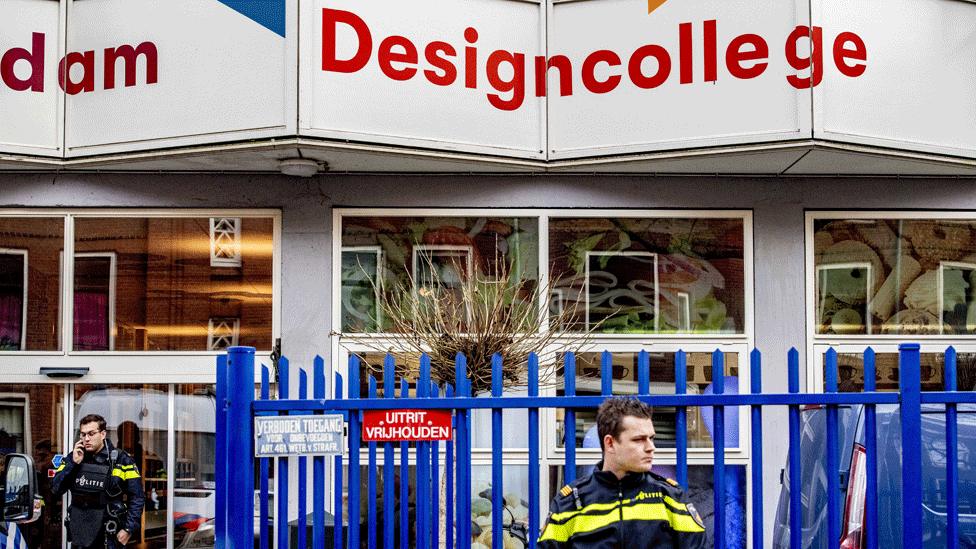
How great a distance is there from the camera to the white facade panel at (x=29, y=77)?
9.56 metres

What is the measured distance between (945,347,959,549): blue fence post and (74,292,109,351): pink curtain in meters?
6.90

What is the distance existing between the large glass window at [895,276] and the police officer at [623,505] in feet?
18.5

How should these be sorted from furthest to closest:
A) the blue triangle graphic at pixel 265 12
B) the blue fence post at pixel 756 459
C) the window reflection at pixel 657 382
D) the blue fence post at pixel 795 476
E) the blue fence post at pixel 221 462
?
1. the window reflection at pixel 657 382
2. the blue triangle graphic at pixel 265 12
3. the blue fence post at pixel 221 462
4. the blue fence post at pixel 795 476
5. the blue fence post at pixel 756 459

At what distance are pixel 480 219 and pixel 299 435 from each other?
4478mm

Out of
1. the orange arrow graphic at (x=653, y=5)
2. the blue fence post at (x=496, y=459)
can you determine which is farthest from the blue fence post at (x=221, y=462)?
the orange arrow graphic at (x=653, y=5)

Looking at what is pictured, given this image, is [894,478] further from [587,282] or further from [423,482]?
[587,282]

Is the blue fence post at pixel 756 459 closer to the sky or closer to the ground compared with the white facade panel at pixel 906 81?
closer to the ground

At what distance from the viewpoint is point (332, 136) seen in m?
9.00

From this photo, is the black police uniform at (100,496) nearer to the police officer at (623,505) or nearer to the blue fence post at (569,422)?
the blue fence post at (569,422)

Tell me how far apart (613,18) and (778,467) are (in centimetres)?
397

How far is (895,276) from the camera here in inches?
395

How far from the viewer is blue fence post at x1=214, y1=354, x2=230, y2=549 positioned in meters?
5.86

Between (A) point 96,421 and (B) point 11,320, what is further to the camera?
(B) point 11,320

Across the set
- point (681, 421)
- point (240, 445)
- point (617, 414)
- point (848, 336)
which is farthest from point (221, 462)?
point (848, 336)
